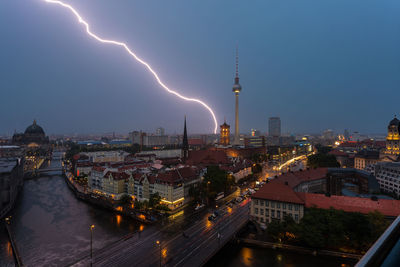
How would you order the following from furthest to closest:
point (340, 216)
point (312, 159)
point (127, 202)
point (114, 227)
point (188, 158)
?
point (188, 158) < point (312, 159) < point (127, 202) < point (114, 227) < point (340, 216)

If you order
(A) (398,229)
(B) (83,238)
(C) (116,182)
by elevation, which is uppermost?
(A) (398,229)

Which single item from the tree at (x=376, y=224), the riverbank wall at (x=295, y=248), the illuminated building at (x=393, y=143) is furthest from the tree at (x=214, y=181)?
the illuminated building at (x=393, y=143)

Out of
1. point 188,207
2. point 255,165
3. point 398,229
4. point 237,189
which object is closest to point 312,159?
point 255,165

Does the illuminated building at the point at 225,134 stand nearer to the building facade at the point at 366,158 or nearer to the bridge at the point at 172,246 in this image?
the building facade at the point at 366,158

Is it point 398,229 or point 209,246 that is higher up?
point 398,229

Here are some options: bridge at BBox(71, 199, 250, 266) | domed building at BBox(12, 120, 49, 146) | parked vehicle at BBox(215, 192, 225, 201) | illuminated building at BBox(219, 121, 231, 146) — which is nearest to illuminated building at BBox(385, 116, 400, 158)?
parked vehicle at BBox(215, 192, 225, 201)

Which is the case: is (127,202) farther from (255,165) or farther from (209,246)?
(255,165)
